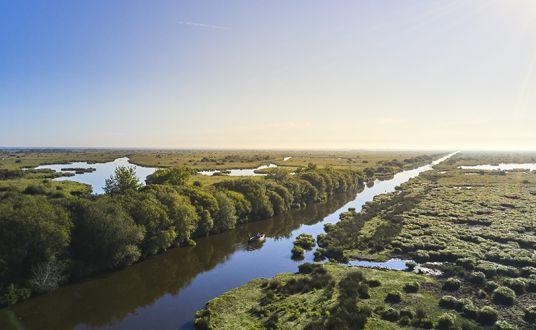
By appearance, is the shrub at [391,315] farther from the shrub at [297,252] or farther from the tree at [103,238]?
the tree at [103,238]

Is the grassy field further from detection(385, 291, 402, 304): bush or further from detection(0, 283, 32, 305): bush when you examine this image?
detection(0, 283, 32, 305): bush

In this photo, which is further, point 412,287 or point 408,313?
point 412,287

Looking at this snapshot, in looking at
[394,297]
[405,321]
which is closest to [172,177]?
[394,297]

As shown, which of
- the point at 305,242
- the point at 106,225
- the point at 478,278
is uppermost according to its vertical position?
the point at 106,225

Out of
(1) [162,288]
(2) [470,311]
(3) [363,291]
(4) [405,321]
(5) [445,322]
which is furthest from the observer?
(1) [162,288]

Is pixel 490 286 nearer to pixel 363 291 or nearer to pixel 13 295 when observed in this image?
pixel 363 291

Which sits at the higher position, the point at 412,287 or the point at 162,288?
the point at 412,287

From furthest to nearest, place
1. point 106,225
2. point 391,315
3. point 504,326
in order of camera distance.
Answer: point 106,225 < point 391,315 < point 504,326
